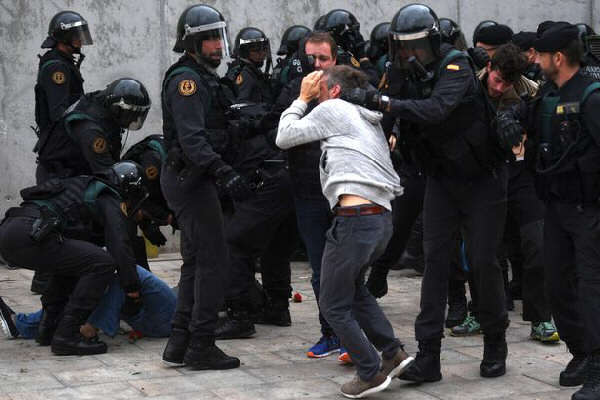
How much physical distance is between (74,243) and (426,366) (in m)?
2.28

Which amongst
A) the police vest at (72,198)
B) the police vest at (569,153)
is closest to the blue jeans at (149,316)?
the police vest at (72,198)

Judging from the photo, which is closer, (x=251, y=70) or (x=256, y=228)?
(x=256, y=228)

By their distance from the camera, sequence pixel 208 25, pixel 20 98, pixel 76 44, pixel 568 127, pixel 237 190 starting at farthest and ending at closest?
pixel 20 98
pixel 76 44
pixel 208 25
pixel 237 190
pixel 568 127

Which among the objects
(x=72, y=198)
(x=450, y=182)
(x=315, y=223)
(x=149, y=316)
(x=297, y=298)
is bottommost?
(x=297, y=298)

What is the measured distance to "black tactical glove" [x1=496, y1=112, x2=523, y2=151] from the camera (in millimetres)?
5477

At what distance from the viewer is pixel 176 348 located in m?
6.23

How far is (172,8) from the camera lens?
10.7 m

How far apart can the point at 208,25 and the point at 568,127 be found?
6.86 feet

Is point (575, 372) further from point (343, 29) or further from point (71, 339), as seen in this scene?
point (343, 29)

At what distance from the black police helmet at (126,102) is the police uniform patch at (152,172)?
34 cm

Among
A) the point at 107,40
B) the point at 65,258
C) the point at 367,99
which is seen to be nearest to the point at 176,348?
the point at 65,258

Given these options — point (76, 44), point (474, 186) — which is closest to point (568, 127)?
point (474, 186)

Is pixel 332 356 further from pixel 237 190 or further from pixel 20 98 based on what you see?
pixel 20 98

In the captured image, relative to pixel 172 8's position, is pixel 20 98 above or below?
below
